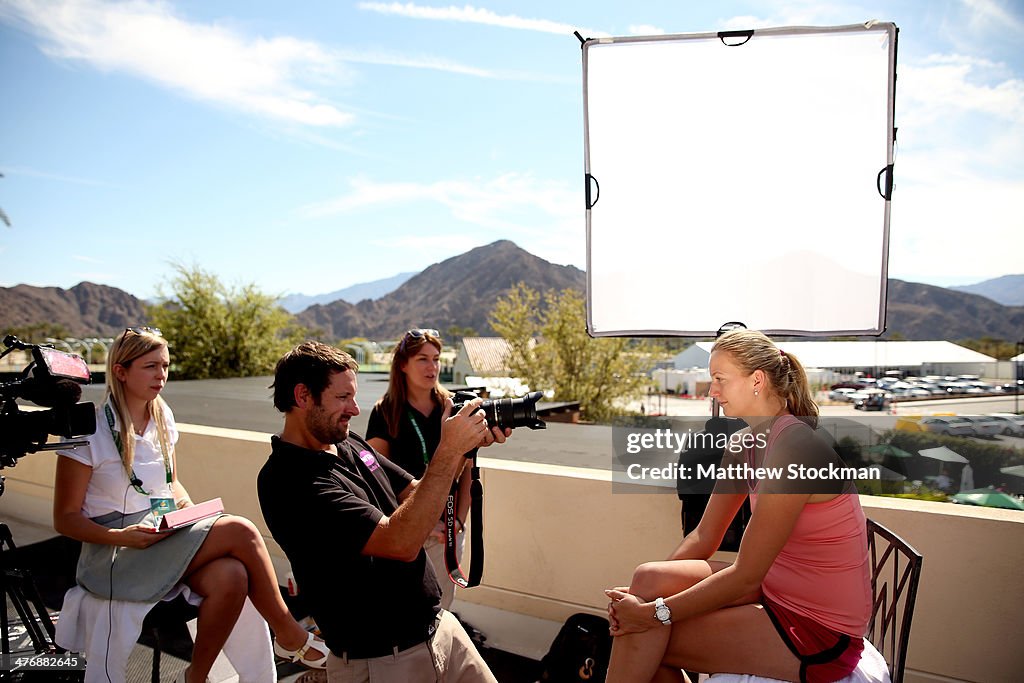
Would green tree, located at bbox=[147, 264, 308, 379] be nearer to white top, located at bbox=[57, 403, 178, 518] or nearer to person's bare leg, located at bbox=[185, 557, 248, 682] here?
white top, located at bbox=[57, 403, 178, 518]

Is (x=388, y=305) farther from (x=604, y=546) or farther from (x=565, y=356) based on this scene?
(x=604, y=546)

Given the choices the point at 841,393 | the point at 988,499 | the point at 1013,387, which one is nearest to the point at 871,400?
the point at 841,393

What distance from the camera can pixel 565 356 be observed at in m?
15.2

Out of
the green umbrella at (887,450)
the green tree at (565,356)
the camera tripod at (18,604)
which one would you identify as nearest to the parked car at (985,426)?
the green umbrella at (887,450)

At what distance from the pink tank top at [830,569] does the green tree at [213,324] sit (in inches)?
747

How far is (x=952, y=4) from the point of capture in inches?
105

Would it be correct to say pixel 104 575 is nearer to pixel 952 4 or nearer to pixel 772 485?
pixel 772 485

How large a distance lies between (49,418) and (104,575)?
27.0 inches

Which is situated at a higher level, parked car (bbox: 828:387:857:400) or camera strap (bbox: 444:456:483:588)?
parked car (bbox: 828:387:857:400)

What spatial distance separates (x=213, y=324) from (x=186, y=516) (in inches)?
726

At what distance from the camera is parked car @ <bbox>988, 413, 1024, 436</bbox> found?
230 cm

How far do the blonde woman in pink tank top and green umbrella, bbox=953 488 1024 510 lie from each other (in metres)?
0.79

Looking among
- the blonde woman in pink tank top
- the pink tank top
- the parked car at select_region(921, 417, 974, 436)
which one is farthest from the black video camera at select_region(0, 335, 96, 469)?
the parked car at select_region(921, 417, 974, 436)

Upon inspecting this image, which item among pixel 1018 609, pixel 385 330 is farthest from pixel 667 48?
pixel 385 330
